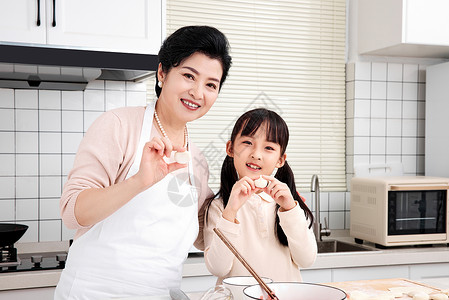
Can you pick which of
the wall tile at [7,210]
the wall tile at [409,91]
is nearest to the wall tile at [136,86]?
the wall tile at [7,210]

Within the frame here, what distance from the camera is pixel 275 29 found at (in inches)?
111

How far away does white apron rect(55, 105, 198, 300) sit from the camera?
4.08ft

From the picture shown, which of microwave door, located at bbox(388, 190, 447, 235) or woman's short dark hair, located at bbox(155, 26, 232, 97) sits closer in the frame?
woman's short dark hair, located at bbox(155, 26, 232, 97)

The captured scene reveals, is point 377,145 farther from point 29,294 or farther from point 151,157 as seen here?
point 151,157

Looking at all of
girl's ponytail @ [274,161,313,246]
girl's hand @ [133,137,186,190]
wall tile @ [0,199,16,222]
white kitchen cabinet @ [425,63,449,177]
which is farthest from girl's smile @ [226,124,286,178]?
white kitchen cabinet @ [425,63,449,177]

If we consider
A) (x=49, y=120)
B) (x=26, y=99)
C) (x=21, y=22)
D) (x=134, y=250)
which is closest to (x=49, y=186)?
(x=49, y=120)

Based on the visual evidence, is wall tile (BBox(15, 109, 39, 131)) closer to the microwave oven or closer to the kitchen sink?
the kitchen sink

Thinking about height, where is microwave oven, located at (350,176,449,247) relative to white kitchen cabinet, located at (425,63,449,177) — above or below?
below

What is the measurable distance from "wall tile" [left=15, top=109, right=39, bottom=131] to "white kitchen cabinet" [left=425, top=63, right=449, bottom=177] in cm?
213

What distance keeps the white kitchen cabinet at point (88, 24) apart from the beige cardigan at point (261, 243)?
95 centimetres

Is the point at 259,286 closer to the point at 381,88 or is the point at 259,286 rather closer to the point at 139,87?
the point at 139,87

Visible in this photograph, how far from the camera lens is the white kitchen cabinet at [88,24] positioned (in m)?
1.97

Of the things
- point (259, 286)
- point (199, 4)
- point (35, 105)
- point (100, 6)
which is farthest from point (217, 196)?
point (199, 4)

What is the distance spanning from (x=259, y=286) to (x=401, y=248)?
69.1 inches
